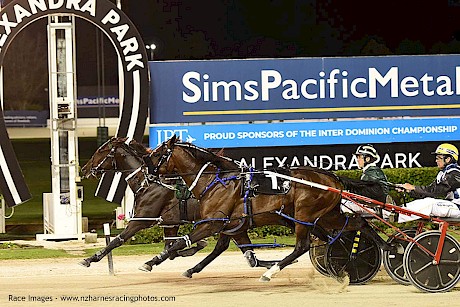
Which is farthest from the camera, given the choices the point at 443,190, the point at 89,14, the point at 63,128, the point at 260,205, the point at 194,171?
the point at 63,128

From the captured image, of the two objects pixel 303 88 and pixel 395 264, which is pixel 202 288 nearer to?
pixel 395 264

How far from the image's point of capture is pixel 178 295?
385 inches

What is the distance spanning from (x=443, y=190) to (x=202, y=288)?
98.4 inches

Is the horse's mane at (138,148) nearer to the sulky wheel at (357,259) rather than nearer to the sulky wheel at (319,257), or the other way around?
the sulky wheel at (319,257)

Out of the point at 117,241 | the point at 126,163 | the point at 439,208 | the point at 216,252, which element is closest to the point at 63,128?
the point at 126,163

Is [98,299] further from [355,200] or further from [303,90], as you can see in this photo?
[303,90]

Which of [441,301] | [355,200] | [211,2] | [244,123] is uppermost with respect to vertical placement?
[211,2]

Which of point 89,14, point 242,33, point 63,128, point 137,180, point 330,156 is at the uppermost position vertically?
point 242,33

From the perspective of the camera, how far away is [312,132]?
14.8m

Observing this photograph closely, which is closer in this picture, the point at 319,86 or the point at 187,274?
the point at 187,274

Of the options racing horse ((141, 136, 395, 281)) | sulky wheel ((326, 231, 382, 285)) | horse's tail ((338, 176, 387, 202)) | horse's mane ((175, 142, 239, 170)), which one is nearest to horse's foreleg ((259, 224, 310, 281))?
racing horse ((141, 136, 395, 281))

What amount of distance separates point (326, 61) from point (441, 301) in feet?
20.3

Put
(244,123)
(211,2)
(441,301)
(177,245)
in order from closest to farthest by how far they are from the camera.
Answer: (441,301)
(177,245)
(244,123)
(211,2)

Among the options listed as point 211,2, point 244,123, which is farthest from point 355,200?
point 211,2
